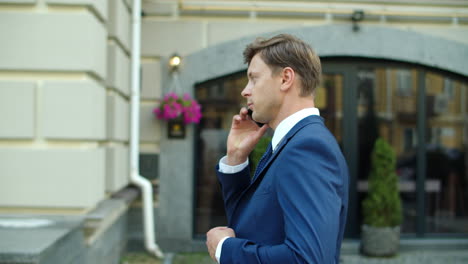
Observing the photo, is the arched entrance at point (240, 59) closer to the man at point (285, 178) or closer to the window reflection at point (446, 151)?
the window reflection at point (446, 151)

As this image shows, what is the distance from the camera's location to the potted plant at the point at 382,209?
227 inches

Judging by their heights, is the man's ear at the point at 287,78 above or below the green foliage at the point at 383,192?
above

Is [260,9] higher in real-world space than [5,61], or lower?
higher

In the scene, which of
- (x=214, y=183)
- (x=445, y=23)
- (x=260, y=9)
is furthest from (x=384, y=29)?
(x=214, y=183)

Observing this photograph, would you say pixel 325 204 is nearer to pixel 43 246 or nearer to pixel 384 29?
pixel 43 246

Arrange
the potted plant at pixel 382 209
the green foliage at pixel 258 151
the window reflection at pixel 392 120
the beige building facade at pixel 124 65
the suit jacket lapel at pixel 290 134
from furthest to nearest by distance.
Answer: the window reflection at pixel 392 120 → the potted plant at pixel 382 209 → the green foliage at pixel 258 151 → the beige building facade at pixel 124 65 → the suit jacket lapel at pixel 290 134

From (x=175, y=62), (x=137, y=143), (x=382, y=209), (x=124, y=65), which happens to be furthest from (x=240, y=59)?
(x=382, y=209)

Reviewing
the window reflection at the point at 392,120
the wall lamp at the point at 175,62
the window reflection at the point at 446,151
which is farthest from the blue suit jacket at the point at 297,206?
the window reflection at the point at 446,151

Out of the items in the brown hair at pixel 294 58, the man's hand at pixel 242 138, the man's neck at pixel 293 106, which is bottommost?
the man's hand at pixel 242 138

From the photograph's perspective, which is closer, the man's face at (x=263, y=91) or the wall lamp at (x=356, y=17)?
the man's face at (x=263, y=91)

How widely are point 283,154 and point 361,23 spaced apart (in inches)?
202

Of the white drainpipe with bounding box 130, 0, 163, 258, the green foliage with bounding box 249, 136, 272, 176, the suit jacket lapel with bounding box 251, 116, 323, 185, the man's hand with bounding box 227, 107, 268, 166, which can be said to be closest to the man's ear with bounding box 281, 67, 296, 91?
the suit jacket lapel with bounding box 251, 116, 323, 185

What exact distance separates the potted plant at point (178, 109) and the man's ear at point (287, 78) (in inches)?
164

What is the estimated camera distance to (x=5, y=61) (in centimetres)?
349
